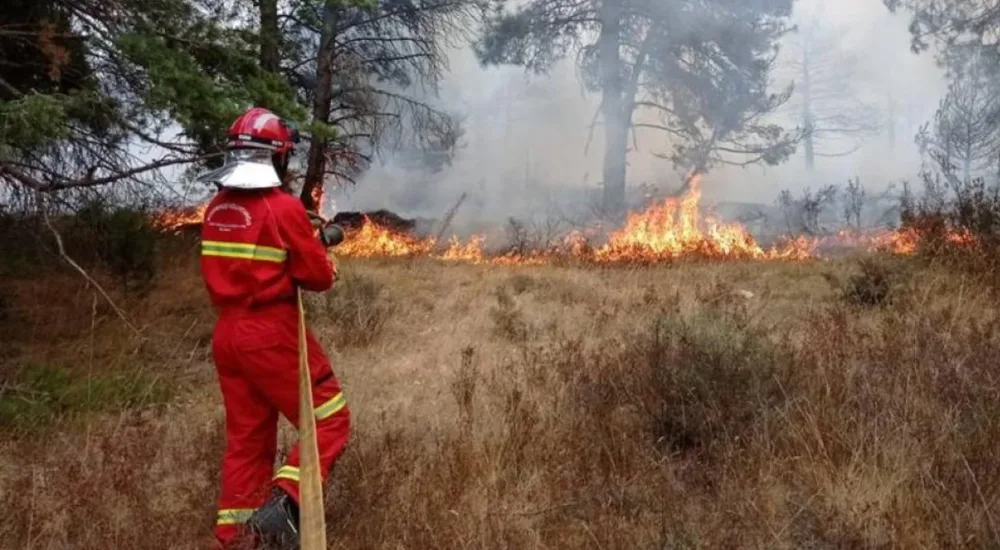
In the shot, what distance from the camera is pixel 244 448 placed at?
3.32 metres

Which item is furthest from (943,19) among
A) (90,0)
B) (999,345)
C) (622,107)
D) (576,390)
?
(90,0)

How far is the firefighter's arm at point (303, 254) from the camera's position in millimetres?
3232

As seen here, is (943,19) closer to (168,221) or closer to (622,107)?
(622,107)

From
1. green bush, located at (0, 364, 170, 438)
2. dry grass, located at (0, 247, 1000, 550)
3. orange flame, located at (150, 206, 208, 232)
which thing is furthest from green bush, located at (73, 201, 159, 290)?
green bush, located at (0, 364, 170, 438)

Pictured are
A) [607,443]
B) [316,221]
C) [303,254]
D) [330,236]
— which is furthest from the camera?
[607,443]

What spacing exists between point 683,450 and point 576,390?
832mm

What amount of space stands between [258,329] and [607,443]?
189cm

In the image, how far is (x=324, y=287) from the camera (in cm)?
331

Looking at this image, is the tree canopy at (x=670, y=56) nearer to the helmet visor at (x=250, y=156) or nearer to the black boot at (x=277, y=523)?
the helmet visor at (x=250, y=156)

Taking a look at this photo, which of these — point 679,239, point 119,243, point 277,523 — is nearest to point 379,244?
point 679,239

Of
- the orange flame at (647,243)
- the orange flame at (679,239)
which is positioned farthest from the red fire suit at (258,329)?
the orange flame at (679,239)

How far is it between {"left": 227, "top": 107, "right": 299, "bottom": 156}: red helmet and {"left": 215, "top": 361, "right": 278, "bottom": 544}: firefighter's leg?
930 mm

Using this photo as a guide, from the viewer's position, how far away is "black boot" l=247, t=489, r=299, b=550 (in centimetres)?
311

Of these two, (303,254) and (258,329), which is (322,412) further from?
(303,254)
